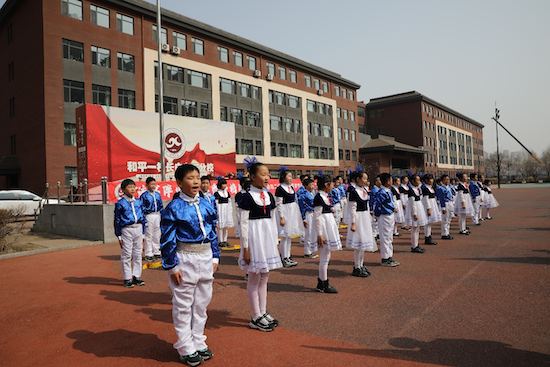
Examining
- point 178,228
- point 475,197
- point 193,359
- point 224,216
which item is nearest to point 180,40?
point 224,216

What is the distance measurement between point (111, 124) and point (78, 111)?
188 cm

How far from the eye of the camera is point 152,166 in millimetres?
20516

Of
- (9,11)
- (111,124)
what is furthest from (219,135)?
(9,11)

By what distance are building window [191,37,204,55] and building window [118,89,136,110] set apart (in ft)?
26.8

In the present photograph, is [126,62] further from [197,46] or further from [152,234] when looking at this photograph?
[152,234]

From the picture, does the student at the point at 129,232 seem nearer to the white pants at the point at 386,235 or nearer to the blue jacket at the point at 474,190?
the white pants at the point at 386,235

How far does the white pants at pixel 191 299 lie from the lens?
12.6ft

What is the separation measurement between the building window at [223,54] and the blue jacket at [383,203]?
32239 mm

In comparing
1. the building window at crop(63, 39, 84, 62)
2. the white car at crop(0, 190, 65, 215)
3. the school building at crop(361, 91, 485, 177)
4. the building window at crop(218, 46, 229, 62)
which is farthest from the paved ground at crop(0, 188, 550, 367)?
the school building at crop(361, 91, 485, 177)

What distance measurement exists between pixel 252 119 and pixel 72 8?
19104mm

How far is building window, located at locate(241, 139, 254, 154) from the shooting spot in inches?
1508

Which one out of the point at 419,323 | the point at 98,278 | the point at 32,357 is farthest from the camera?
the point at 98,278

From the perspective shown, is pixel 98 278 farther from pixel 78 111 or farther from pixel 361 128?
pixel 361 128

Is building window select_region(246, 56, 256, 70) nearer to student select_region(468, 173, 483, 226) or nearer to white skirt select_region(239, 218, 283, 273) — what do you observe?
student select_region(468, 173, 483, 226)
